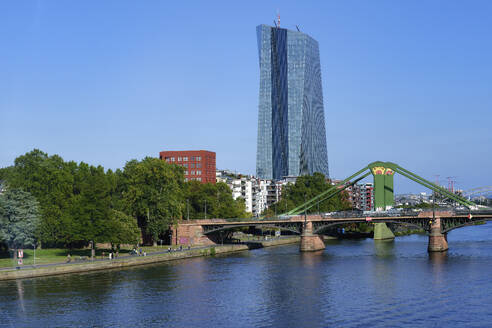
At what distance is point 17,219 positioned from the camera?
10506 cm

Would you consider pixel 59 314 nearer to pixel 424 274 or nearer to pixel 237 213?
pixel 424 274

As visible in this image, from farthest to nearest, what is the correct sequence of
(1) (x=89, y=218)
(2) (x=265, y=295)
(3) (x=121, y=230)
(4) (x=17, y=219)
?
(3) (x=121, y=230) → (1) (x=89, y=218) → (4) (x=17, y=219) → (2) (x=265, y=295)

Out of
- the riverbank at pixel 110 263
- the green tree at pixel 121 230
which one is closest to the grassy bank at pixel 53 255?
the green tree at pixel 121 230

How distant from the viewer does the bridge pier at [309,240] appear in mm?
142375

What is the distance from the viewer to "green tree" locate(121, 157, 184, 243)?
136125mm

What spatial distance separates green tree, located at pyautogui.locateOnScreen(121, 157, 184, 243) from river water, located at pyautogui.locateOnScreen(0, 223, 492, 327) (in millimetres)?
24287

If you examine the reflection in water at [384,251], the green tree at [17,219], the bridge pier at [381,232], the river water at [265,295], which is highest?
the green tree at [17,219]

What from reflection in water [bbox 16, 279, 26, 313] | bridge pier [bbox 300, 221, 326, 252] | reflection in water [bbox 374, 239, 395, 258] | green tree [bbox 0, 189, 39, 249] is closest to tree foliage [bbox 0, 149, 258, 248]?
green tree [bbox 0, 189, 39, 249]

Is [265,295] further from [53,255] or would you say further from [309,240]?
[309,240]

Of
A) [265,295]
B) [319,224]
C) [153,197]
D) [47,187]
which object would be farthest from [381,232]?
[265,295]

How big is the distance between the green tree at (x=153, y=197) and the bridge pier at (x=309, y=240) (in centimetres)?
2948

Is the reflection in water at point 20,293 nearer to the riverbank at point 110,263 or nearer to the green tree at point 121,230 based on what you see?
the riverbank at point 110,263

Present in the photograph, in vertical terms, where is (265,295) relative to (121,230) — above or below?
below

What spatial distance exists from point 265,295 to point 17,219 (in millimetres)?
50128
